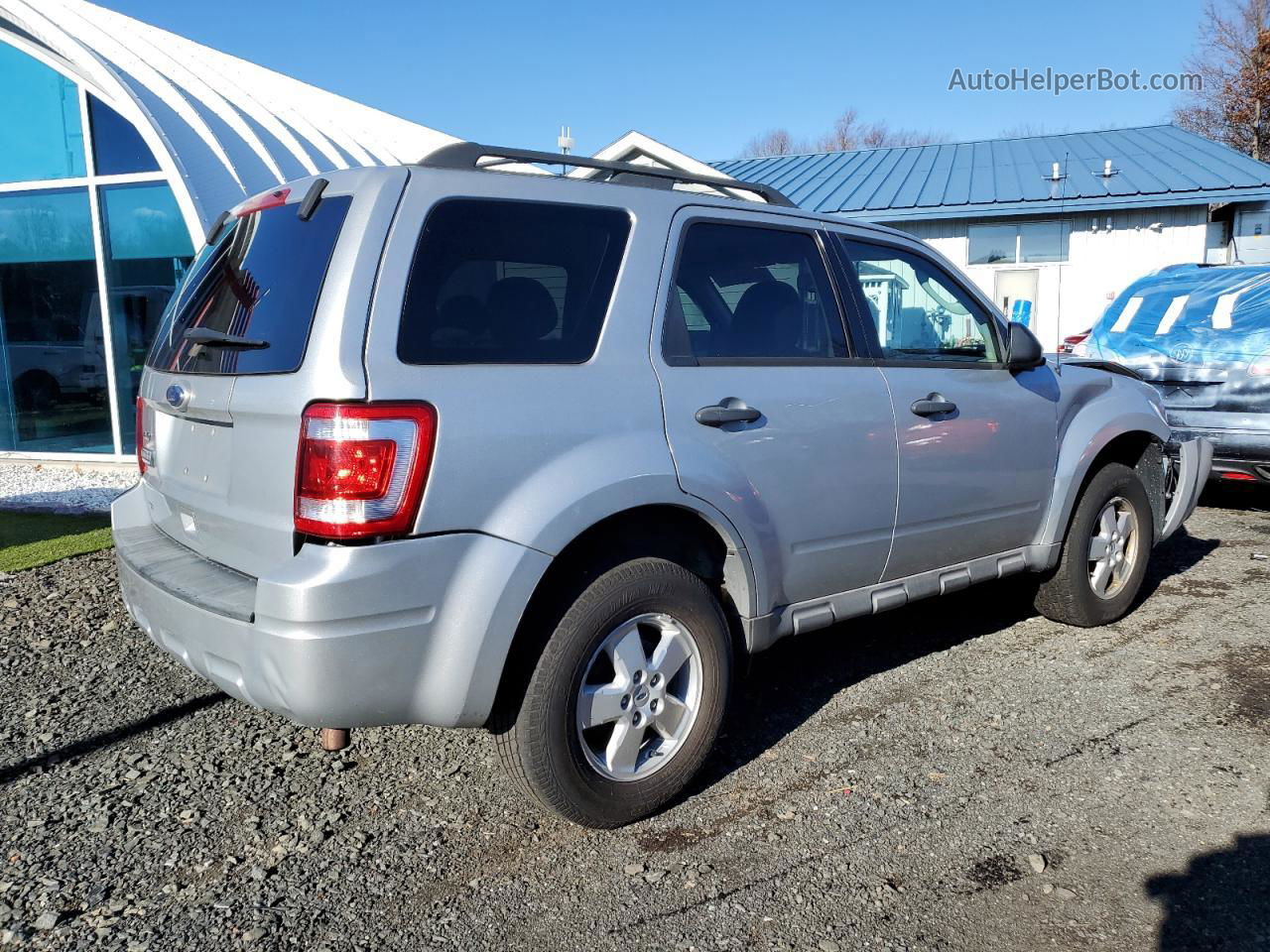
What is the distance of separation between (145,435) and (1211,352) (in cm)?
736

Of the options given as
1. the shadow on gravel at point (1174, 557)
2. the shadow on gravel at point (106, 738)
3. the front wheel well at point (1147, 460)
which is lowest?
the shadow on gravel at point (1174, 557)

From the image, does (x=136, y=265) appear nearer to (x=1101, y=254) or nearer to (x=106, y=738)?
(x=106, y=738)

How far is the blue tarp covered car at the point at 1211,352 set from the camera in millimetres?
7266

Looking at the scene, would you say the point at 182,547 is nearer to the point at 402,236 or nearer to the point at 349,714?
the point at 349,714

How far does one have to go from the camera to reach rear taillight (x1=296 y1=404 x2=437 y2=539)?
2520 millimetres

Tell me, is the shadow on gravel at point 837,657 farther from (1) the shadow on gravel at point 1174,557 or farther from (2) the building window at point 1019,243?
(2) the building window at point 1019,243

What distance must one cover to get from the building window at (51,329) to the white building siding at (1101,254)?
39.4 feet

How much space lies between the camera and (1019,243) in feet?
54.6

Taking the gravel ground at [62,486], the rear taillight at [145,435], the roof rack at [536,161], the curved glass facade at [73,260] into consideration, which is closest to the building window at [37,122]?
the curved glass facade at [73,260]

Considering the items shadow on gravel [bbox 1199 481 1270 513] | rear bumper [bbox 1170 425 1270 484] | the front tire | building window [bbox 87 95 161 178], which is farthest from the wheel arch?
building window [bbox 87 95 161 178]

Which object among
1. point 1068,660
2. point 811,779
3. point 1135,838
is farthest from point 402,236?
point 1068,660

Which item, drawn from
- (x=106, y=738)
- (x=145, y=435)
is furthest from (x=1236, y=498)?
(x=106, y=738)

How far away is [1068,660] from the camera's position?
4652 millimetres

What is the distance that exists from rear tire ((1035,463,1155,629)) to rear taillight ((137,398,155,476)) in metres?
4.01
